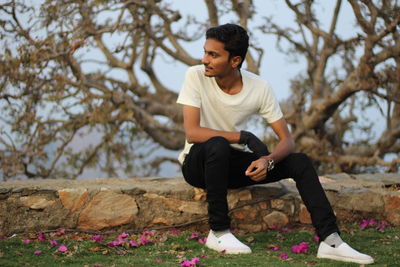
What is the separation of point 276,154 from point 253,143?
7.0 inches

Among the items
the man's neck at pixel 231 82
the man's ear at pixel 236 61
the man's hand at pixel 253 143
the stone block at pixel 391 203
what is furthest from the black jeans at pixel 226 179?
the stone block at pixel 391 203

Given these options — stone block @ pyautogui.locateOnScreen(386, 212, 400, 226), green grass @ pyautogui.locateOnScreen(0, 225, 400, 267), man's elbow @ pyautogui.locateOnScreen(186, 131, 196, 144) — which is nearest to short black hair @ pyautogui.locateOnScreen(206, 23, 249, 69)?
man's elbow @ pyautogui.locateOnScreen(186, 131, 196, 144)

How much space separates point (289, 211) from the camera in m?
4.65

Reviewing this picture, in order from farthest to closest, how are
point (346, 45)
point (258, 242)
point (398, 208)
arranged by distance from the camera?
1. point (346, 45)
2. point (398, 208)
3. point (258, 242)

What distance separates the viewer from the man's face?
3.85m

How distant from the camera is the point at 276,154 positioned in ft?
12.4

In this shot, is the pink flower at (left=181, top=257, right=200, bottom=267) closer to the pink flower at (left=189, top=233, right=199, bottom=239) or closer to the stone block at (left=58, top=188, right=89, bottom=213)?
the pink flower at (left=189, top=233, right=199, bottom=239)

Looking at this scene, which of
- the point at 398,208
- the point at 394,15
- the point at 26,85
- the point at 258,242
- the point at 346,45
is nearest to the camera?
the point at 258,242

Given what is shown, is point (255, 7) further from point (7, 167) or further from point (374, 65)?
point (7, 167)

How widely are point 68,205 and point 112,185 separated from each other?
40cm

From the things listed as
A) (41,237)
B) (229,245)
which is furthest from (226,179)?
(41,237)

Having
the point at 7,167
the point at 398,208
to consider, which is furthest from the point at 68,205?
the point at 7,167

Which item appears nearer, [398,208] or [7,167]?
[398,208]

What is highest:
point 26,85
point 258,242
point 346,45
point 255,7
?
point 255,7
